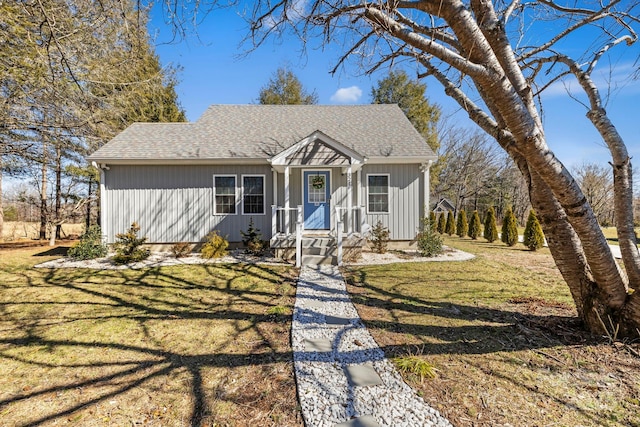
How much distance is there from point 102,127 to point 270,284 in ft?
27.7

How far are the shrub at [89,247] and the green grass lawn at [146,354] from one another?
94.3 inches

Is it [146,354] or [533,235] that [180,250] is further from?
[533,235]

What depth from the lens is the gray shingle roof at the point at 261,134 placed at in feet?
31.4

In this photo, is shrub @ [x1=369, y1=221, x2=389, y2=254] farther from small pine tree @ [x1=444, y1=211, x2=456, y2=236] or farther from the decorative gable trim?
small pine tree @ [x1=444, y1=211, x2=456, y2=236]

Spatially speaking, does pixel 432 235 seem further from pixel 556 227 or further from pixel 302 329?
pixel 302 329

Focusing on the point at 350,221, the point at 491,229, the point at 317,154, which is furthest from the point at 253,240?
the point at 491,229

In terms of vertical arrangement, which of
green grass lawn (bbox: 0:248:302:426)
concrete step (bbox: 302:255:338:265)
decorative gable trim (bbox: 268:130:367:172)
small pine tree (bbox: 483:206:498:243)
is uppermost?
decorative gable trim (bbox: 268:130:367:172)

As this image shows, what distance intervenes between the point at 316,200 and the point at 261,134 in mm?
3500

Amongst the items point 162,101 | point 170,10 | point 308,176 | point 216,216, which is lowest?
point 216,216

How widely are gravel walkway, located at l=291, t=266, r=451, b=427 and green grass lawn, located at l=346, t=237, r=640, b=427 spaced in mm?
182

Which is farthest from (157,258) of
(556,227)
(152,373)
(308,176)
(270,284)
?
(556,227)

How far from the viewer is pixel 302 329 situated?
12.8ft

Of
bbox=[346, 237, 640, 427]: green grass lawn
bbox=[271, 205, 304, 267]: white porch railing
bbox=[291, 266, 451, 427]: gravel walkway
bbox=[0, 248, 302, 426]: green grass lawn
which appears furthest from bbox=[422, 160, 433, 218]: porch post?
bbox=[291, 266, 451, 427]: gravel walkway

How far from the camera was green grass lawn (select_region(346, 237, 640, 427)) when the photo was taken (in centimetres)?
228
